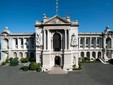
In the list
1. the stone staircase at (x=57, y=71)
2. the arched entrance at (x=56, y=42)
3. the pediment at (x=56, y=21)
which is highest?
the pediment at (x=56, y=21)

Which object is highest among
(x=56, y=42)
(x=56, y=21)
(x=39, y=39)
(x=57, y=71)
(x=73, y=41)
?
(x=56, y=21)

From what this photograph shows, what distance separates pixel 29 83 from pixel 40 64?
14.7 metres

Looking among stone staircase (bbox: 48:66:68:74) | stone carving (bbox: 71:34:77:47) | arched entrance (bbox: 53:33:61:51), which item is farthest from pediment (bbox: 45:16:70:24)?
stone staircase (bbox: 48:66:68:74)

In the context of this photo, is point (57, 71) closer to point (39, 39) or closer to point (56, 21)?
Answer: point (39, 39)

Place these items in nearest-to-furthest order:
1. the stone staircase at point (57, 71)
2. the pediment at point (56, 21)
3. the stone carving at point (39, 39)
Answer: the stone staircase at point (57, 71)
the pediment at point (56, 21)
the stone carving at point (39, 39)

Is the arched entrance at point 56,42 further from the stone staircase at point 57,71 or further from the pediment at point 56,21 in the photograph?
the stone staircase at point 57,71

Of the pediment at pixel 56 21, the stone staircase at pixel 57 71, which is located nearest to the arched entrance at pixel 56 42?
the pediment at pixel 56 21

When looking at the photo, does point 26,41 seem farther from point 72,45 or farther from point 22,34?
point 72,45

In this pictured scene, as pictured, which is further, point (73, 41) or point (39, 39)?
point (39, 39)

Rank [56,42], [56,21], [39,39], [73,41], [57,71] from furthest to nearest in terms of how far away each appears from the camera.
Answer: [56,42] < [39,39] < [73,41] < [56,21] < [57,71]

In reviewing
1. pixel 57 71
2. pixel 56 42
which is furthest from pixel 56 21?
pixel 57 71

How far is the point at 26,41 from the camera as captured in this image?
61.2 meters

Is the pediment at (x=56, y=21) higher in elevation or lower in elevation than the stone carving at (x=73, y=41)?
higher

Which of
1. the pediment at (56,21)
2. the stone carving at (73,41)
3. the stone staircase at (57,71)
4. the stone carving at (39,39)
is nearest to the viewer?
the stone staircase at (57,71)
